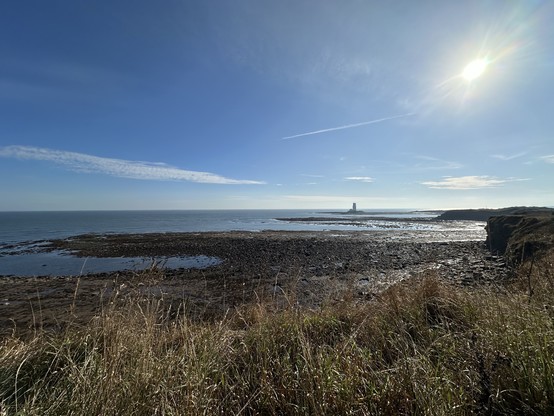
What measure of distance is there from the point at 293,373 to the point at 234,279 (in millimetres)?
14002

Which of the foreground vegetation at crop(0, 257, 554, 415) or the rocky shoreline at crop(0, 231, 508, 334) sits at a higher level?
the foreground vegetation at crop(0, 257, 554, 415)

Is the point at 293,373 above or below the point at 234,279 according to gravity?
above

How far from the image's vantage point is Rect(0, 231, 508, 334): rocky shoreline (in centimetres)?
689

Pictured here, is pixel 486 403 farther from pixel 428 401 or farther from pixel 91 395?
pixel 91 395

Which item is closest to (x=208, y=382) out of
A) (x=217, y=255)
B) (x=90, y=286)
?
(x=90, y=286)

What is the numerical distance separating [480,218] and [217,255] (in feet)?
325

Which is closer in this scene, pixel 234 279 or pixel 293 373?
pixel 293 373

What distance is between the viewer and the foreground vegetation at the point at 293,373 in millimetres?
2264

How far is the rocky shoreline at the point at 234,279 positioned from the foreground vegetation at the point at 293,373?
A: 0.76 m

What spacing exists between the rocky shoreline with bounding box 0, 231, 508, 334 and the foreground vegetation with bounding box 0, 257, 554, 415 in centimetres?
76

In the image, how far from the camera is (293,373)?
2.78 m

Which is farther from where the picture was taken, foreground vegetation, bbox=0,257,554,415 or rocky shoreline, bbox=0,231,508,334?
rocky shoreline, bbox=0,231,508,334

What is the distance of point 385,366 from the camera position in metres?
2.87

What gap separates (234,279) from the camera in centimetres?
1623
